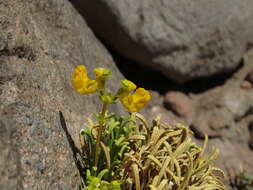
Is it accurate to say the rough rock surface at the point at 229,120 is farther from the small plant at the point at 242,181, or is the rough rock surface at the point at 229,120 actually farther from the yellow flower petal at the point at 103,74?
the yellow flower petal at the point at 103,74

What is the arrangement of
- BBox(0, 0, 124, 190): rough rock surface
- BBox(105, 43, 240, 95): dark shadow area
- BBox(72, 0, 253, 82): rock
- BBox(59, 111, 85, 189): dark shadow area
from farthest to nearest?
1. BBox(105, 43, 240, 95): dark shadow area
2. BBox(72, 0, 253, 82): rock
3. BBox(59, 111, 85, 189): dark shadow area
4. BBox(0, 0, 124, 190): rough rock surface

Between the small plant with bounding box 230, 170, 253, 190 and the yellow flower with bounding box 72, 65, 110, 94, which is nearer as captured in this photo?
the yellow flower with bounding box 72, 65, 110, 94

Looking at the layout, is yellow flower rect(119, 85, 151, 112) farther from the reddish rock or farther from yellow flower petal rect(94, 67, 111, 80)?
the reddish rock

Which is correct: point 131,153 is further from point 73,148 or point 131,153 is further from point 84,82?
point 84,82

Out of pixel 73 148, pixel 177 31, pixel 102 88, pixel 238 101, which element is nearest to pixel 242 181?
pixel 238 101

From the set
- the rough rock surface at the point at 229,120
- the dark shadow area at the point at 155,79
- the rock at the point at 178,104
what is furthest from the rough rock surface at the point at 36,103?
the rough rock surface at the point at 229,120

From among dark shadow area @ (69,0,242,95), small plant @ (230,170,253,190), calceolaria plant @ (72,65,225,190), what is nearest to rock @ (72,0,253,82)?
dark shadow area @ (69,0,242,95)
